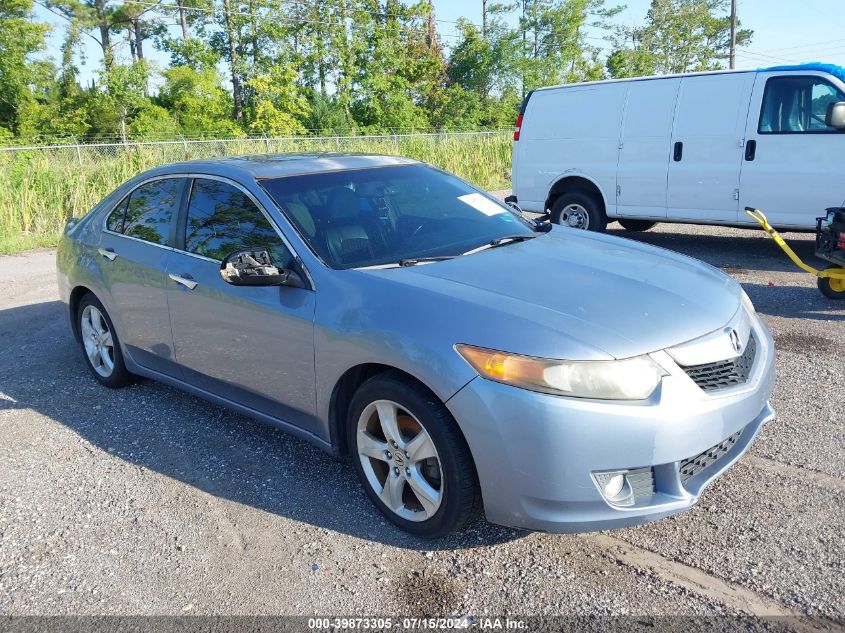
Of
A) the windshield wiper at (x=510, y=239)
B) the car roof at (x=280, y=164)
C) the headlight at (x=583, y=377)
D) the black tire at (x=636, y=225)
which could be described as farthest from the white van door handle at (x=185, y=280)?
the black tire at (x=636, y=225)

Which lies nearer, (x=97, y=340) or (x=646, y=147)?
(x=97, y=340)

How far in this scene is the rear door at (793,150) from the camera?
7527 mm

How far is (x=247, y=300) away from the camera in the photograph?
3.56 m

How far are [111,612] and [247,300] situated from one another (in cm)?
152

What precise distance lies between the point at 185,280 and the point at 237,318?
53 centimetres

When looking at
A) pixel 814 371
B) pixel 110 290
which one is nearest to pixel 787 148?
pixel 814 371

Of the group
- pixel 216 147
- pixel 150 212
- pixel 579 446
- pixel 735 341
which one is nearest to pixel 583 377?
pixel 579 446

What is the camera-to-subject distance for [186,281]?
3.95 metres

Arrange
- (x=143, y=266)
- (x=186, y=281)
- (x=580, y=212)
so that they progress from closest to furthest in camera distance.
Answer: (x=186, y=281), (x=143, y=266), (x=580, y=212)

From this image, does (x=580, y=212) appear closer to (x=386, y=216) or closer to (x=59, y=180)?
(x=386, y=216)

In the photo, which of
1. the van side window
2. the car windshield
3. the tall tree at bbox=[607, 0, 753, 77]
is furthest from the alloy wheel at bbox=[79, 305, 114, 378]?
the tall tree at bbox=[607, 0, 753, 77]

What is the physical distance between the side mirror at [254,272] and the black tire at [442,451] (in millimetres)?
671

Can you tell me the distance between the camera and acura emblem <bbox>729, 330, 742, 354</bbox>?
2937 millimetres

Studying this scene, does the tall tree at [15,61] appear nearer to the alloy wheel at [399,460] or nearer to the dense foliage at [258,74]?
the dense foliage at [258,74]
